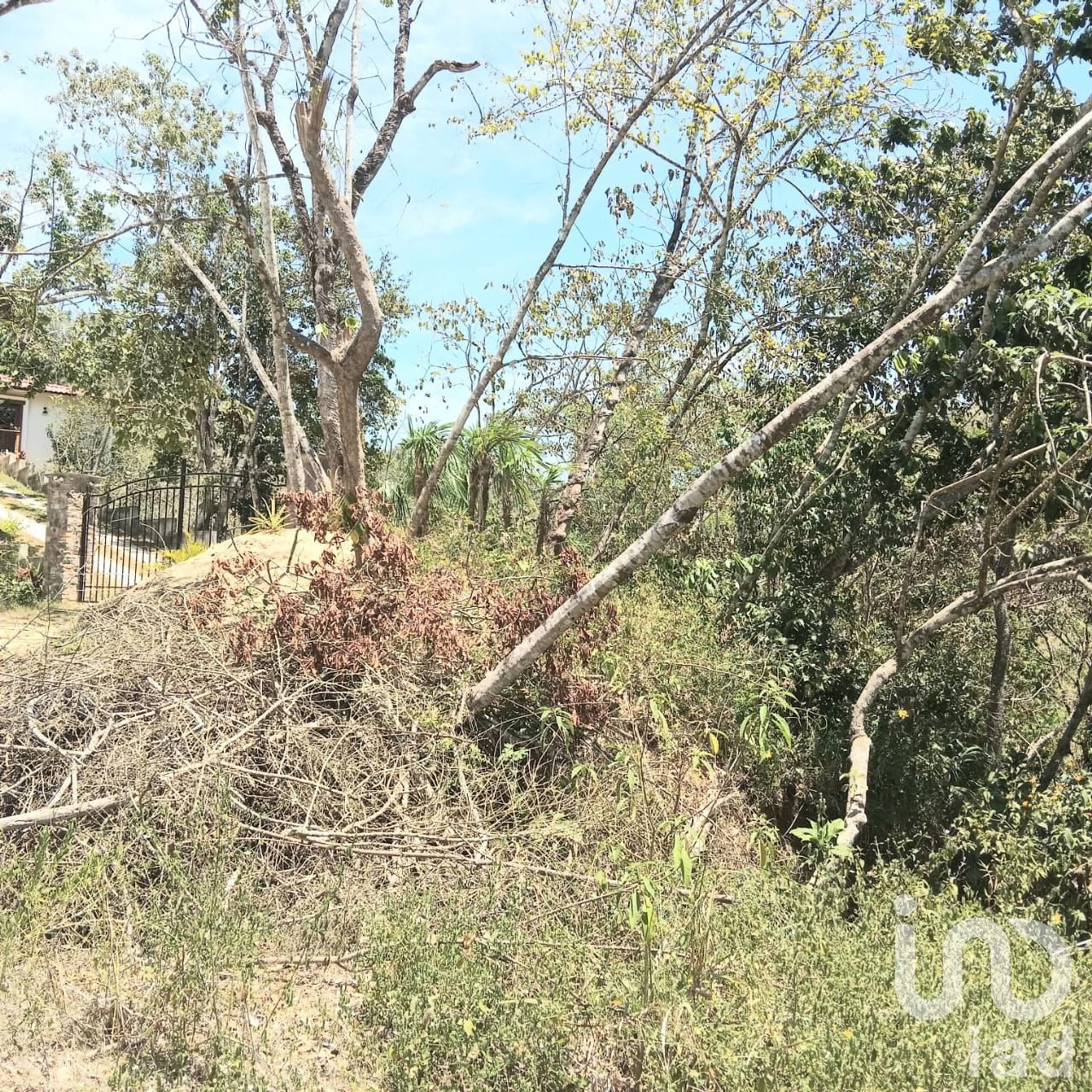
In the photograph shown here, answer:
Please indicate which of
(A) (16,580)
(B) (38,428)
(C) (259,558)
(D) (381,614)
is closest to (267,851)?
(D) (381,614)

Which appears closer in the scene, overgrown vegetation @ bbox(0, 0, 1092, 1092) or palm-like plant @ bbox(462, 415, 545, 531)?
overgrown vegetation @ bbox(0, 0, 1092, 1092)

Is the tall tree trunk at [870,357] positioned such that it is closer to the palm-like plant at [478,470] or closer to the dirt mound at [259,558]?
the dirt mound at [259,558]

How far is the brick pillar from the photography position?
11.6m

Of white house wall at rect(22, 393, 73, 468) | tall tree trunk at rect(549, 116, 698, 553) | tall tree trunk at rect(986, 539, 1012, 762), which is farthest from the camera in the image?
white house wall at rect(22, 393, 73, 468)

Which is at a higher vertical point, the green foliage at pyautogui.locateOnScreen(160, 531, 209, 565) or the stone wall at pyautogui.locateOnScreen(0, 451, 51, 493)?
the stone wall at pyautogui.locateOnScreen(0, 451, 51, 493)

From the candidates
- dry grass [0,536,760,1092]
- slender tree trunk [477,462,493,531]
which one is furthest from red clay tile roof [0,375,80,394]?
dry grass [0,536,760,1092]

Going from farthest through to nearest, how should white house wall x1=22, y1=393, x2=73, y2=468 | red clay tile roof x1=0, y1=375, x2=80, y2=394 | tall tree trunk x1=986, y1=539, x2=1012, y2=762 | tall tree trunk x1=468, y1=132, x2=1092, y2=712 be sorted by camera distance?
white house wall x1=22, y1=393, x2=73, y2=468 < red clay tile roof x1=0, y1=375, x2=80, y2=394 < tall tree trunk x1=986, y1=539, x2=1012, y2=762 < tall tree trunk x1=468, y1=132, x2=1092, y2=712

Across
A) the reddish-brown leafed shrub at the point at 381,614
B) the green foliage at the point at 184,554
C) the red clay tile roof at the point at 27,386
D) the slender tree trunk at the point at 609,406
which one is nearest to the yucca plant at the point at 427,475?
the slender tree trunk at the point at 609,406

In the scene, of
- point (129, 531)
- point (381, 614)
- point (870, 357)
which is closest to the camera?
point (870, 357)

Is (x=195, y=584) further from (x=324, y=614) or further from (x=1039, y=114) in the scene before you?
(x=1039, y=114)

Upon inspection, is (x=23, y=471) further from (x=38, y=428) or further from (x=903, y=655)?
(x=903, y=655)

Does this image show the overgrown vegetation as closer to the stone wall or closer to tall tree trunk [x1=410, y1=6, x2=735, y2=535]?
tall tree trunk [x1=410, y1=6, x2=735, y2=535]

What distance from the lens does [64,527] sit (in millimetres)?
11688


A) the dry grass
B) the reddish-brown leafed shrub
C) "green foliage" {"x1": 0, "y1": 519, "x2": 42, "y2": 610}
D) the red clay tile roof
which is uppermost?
the red clay tile roof
